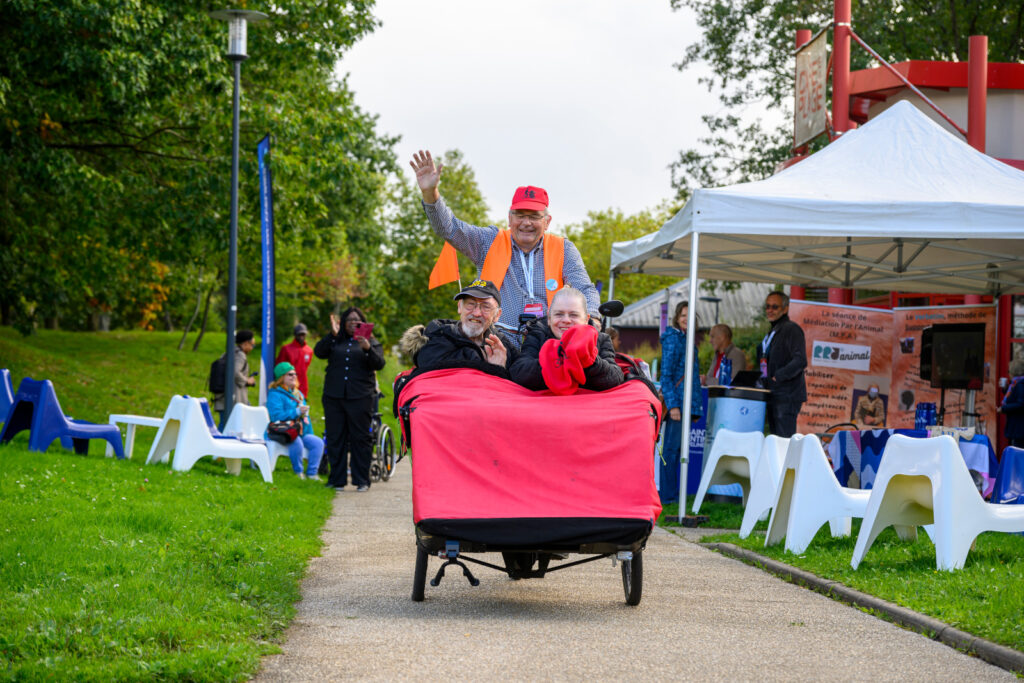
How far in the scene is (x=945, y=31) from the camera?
28.5 metres

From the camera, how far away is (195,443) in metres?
12.8

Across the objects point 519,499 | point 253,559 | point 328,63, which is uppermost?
point 328,63

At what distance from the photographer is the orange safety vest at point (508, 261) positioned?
7.13 metres

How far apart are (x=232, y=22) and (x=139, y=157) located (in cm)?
613

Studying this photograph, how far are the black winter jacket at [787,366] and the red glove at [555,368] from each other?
6702mm

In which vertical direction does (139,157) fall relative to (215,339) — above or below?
above

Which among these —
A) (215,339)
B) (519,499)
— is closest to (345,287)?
(215,339)

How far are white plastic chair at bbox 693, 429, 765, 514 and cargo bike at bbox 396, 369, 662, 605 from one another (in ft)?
15.8

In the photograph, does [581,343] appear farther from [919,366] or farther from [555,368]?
[919,366]

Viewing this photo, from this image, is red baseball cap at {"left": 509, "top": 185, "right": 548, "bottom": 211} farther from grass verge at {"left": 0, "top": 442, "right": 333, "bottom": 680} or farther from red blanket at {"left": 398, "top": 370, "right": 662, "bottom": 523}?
grass verge at {"left": 0, "top": 442, "right": 333, "bottom": 680}

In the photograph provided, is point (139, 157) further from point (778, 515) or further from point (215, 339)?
point (215, 339)

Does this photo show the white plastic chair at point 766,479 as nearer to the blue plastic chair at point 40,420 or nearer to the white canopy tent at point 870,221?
the white canopy tent at point 870,221

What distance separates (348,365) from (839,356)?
7522mm

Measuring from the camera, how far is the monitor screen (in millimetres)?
12570
